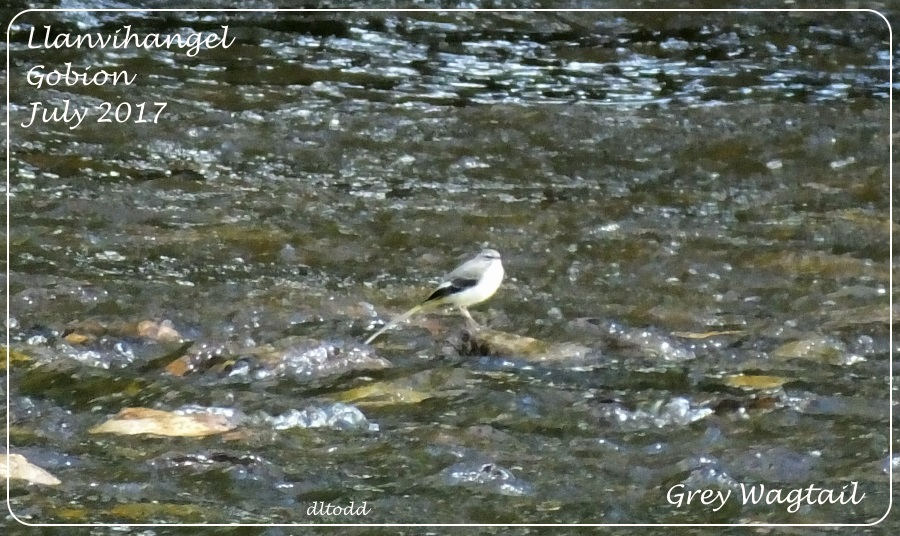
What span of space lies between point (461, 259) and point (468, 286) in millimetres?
92

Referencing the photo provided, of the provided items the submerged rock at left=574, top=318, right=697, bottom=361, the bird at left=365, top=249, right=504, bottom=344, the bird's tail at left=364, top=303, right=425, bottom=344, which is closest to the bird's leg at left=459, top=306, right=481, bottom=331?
the bird at left=365, top=249, right=504, bottom=344

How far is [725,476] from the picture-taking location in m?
2.61

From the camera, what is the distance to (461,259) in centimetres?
281

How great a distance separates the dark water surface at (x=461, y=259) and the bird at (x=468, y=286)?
1.2 inches

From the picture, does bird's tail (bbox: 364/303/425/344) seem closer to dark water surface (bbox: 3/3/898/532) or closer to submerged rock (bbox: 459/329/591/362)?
dark water surface (bbox: 3/3/898/532)

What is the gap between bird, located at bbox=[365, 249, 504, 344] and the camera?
8.96ft

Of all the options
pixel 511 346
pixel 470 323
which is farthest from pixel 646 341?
pixel 470 323

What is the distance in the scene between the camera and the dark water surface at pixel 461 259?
2.62m

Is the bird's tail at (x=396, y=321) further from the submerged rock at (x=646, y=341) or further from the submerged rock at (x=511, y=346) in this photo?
the submerged rock at (x=646, y=341)

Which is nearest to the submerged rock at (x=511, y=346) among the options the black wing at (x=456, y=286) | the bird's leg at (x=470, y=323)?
the bird's leg at (x=470, y=323)

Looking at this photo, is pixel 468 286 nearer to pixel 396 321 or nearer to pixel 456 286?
pixel 456 286

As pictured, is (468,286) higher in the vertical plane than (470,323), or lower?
higher

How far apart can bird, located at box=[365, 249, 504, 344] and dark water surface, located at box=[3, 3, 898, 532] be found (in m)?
0.03

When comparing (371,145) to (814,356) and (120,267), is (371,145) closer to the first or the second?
(120,267)
